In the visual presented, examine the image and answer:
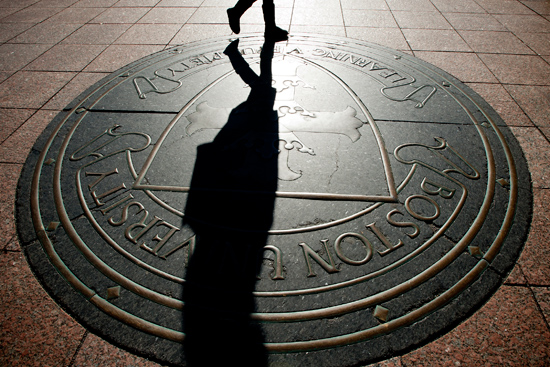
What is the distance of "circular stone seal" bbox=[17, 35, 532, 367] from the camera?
1.66 metres

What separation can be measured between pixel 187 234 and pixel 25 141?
196 cm

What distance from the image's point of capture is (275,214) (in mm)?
2127

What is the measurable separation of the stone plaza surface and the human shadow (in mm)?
360

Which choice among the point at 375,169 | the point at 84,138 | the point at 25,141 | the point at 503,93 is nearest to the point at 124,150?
the point at 84,138

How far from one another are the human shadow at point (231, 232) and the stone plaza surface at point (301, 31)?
36 cm

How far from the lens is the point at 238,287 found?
1784 millimetres

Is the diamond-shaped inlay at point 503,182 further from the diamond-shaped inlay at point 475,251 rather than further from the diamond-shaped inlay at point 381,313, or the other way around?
the diamond-shaped inlay at point 381,313

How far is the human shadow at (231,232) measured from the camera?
1.60 metres

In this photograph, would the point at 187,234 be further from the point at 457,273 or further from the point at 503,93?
the point at 503,93

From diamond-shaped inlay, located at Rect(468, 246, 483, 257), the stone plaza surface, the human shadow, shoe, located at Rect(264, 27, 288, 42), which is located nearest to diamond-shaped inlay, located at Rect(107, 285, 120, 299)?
the stone plaza surface

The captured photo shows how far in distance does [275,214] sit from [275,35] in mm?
3009

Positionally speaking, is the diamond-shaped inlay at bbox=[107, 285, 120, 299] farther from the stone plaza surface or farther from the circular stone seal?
the stone plaza surface

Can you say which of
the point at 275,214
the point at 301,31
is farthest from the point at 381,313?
the point at 301,31

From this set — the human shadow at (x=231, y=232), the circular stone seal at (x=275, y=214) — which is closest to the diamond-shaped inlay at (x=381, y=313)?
the circular stone seal at (x=275, y=214)
